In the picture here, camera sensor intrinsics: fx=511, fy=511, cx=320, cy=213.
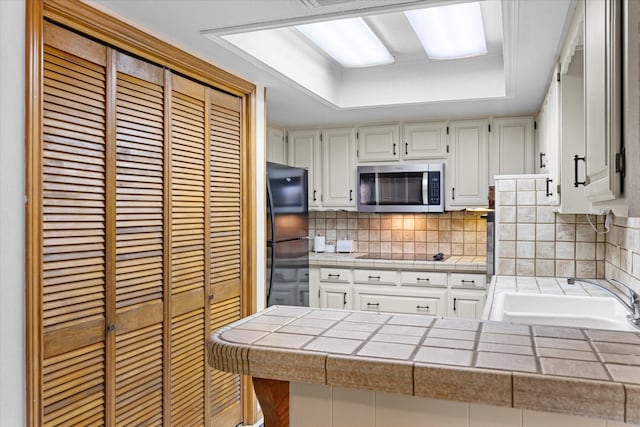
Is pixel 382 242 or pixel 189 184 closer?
pixel 189 184

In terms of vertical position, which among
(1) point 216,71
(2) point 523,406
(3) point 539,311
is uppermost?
(1) point 216,71

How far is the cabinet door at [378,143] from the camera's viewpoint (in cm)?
449

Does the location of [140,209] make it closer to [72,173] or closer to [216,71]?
[72,173]

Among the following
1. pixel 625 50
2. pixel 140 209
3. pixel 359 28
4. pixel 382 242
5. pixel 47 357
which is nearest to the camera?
pixel 625 50

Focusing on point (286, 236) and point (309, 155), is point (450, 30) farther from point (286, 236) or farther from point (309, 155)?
point (309, 155)

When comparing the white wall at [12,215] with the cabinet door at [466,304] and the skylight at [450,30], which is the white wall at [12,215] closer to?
the skylight at [450,30]

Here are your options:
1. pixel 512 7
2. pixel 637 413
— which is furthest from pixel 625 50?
pixel 512 7

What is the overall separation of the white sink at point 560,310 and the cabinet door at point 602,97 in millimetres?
972

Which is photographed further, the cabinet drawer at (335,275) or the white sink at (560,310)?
the cabinet drawer at (335,275)

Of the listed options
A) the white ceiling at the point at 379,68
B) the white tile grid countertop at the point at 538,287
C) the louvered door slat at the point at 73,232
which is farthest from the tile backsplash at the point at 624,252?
the louvered door slat at the point at 73,232

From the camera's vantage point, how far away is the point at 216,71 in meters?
2.77

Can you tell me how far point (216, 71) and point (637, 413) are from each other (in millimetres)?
2477

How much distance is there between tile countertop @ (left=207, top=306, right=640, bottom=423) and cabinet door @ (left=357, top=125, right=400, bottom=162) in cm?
337

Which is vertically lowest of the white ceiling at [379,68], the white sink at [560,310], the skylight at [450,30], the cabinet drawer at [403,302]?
the cabinet drawer at [403,302]
